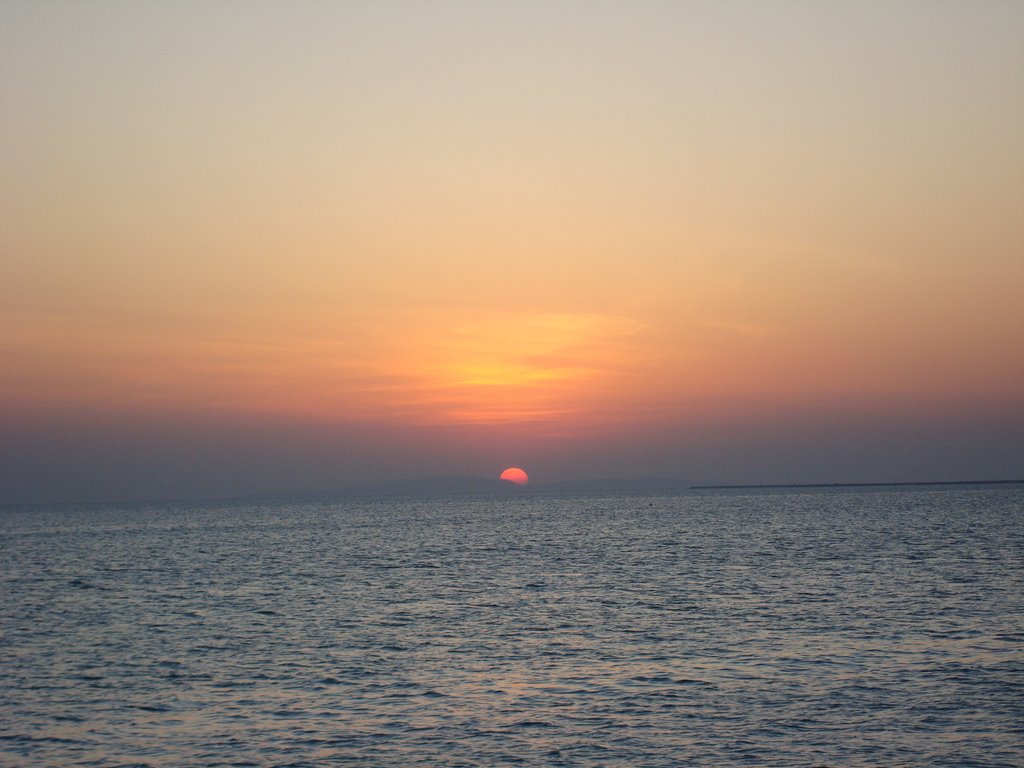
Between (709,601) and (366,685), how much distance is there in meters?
28.4

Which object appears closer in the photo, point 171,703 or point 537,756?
point 537,756

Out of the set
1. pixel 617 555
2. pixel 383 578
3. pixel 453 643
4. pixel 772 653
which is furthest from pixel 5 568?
pixel 772 653

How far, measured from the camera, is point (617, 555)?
→ 101750 mm

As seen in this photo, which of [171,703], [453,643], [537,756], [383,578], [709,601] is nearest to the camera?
[537,756]

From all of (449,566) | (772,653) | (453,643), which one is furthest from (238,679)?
(449,566)

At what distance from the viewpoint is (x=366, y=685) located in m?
37.5

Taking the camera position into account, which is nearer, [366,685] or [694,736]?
[694,736]

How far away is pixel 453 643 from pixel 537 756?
19.0 meters

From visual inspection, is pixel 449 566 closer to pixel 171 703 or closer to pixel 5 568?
pixel 5 568

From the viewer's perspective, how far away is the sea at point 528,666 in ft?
95.3

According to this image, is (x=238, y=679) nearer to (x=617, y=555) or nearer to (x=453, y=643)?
(x=453, y=643)

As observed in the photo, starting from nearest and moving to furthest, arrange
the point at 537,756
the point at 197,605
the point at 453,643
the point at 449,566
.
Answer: the point at 537,756 → the point at 453,643 → the point at 197,605 → the point at 449,566

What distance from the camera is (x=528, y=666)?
133ft

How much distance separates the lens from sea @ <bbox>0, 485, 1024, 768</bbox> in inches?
1144
